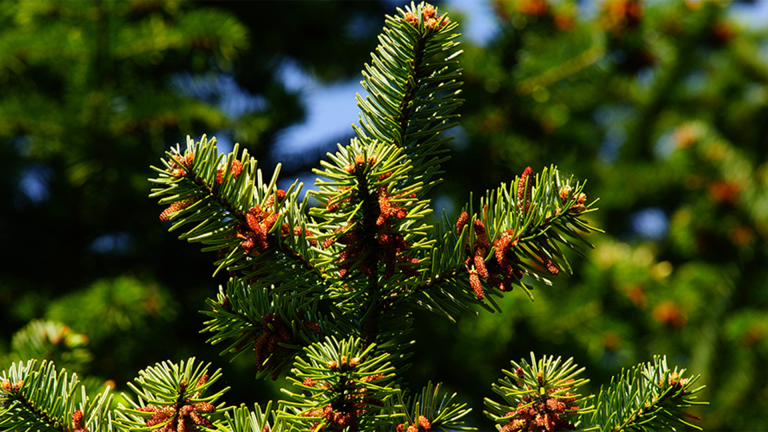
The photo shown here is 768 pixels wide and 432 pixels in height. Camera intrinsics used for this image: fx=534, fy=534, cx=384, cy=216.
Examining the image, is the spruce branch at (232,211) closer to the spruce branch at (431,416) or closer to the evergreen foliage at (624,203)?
the spruce branch at (431,416)

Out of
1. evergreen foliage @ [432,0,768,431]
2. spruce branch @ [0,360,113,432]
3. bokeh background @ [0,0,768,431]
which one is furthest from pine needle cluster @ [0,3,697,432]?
bokeh background @ [0,0,768,431]

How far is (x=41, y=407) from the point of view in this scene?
49 cm

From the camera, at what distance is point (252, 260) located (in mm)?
485

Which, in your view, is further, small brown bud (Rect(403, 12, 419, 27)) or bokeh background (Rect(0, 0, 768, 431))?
bokeh background (Rect(0, 0, 768, 431))

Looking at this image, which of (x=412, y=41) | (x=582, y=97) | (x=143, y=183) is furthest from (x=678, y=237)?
(x=412, y=41)

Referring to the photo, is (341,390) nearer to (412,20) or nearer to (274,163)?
(412,20)

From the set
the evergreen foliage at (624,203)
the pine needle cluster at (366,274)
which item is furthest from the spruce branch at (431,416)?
the evergreen foliage at (624,203)

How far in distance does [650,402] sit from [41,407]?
1.83 ft

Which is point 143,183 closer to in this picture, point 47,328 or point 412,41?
point 47,328

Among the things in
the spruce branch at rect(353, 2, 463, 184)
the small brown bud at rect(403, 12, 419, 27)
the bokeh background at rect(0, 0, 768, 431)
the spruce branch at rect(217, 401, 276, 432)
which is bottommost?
the spruce branch at rect(217, 401, 276, 432)

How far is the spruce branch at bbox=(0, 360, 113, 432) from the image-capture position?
48 cm

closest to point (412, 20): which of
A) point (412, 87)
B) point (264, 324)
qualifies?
point (412, 87)

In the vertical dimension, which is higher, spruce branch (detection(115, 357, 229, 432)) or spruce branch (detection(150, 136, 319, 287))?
spruce branch (detection(150, 136, 319, 287))

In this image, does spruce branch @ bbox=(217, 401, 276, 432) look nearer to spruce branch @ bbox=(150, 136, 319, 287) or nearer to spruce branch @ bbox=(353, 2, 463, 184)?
spruce branch @ bbox=(150, 136, 319, 287)
